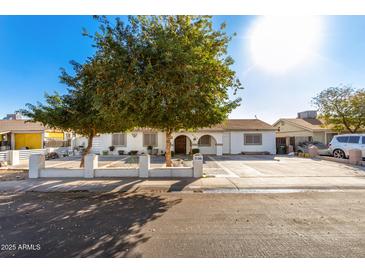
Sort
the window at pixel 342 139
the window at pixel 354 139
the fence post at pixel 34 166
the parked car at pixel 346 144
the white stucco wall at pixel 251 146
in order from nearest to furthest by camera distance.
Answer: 1. the fence post at pixel 34 166
2. the parked car at pixel 346 144
3. the window at pixel 354 139
4. the window at pixel 342 139
5. the white stucco wall at pixel 251 146

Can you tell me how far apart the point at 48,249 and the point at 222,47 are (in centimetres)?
855

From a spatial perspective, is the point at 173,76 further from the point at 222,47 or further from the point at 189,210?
the point at 189,210

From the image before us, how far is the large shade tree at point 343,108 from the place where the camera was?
1777 cm

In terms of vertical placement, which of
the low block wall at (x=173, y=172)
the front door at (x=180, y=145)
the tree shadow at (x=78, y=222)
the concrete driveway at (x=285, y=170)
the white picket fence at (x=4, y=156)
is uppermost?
the front door at (x=180, y=145)

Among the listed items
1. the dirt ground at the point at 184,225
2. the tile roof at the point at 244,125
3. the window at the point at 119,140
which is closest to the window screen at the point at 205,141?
the tile roof at the point at 244,125

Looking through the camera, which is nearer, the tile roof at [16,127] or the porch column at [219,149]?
the porch column at [219,149]

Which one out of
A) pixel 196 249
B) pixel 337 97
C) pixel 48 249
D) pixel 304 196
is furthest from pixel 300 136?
pixel 48 249

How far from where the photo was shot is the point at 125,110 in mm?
6770

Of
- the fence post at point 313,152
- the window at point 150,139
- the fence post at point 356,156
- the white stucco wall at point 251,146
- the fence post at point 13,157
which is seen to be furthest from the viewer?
the white stucco wall at point 251,146

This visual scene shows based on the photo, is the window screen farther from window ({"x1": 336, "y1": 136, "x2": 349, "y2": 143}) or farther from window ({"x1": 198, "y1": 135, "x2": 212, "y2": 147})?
window ({"x1": 336, "y1": 136, "x2": 349, "y2": 143})

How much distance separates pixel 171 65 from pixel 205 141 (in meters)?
15.7

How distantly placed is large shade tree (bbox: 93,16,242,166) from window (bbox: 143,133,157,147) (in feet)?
42.7

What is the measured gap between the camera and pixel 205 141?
2122 centimetres

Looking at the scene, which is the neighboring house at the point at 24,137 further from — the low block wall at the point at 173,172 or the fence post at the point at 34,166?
the low block wall at the point at 173,172
